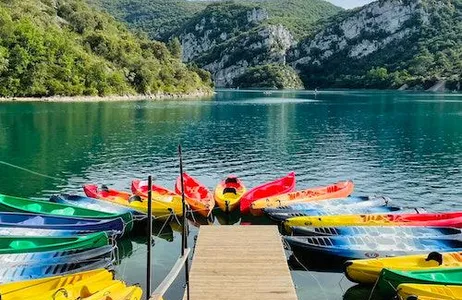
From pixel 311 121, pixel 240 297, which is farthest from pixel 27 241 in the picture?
pixel 311 121

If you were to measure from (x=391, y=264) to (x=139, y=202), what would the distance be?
15.8 m

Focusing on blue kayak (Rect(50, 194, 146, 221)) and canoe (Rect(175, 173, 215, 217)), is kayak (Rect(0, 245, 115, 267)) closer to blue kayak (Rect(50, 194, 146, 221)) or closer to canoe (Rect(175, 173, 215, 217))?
blue kayak (Rect(50, 194, 146, 221))

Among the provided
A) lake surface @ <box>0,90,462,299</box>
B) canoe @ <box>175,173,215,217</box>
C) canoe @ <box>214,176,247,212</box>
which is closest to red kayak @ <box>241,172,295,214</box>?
canoe @ <box>214,176,247,212</box>

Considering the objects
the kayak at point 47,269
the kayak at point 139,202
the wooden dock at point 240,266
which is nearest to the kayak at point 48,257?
the kayak at point 47,269

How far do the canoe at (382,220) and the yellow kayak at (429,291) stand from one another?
29.9 ft

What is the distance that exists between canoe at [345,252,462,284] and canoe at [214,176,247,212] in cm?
1198

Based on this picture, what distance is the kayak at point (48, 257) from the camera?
19734 mm

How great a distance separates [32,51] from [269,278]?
116 metres

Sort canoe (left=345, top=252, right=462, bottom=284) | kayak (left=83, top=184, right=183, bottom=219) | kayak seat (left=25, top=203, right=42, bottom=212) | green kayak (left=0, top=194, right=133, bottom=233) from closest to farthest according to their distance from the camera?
canoe (left=345, top=252, right=462, bottom=284)
green kayak (left=0, top=194, right=133, bottom=233)
kayak seat (left=25, top=203, right=42, bottom=212)
kayak (left=83, top=184, right=183, bottom=219)

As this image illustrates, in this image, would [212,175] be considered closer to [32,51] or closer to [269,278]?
[269,278]

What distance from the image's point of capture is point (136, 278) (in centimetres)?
2262

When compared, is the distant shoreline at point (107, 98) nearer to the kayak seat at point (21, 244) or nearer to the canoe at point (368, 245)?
the kayak seat at point (21, 244)

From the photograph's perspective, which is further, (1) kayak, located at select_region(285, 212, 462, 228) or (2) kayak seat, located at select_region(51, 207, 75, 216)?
(2) kayak seat, located at select_region(51, 207, 75, 216)

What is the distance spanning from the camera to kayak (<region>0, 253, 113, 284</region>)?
18797 mm
